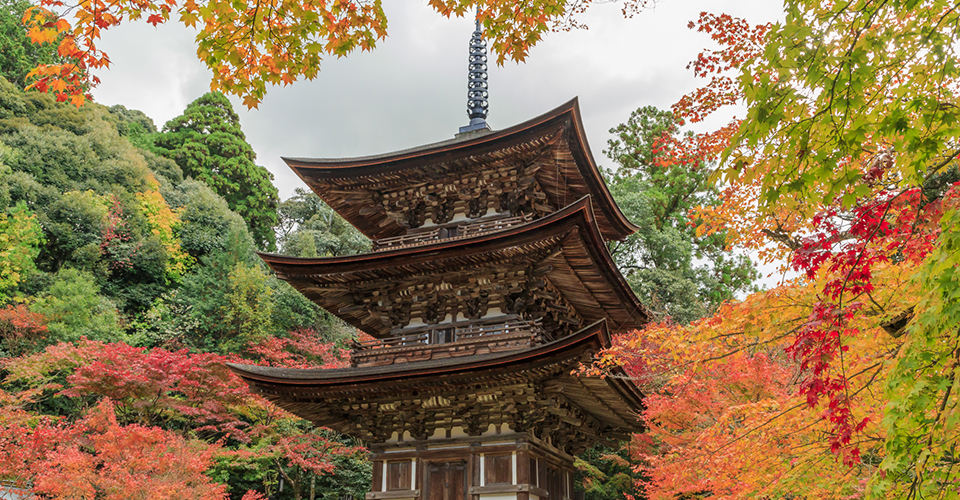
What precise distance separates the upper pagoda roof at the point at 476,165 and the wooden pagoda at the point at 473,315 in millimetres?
30

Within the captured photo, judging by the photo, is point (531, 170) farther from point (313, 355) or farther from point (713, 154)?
point (313, 355)

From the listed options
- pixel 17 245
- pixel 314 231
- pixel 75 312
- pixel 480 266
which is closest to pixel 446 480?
pixel 480 266

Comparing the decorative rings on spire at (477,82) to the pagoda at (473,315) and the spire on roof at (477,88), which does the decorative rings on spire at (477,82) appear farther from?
the pagoda at (473,315)

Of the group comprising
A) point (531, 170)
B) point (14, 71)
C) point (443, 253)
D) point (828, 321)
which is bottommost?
point (828, 321)

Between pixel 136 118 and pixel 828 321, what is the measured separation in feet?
170

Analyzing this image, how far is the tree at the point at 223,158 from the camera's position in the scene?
39.1 meters

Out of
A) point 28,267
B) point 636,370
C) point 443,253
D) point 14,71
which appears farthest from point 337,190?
point 14,71

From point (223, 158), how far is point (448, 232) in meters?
34.0

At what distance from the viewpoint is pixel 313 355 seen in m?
25.0

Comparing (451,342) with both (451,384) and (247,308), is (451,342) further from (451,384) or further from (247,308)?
(247,308)

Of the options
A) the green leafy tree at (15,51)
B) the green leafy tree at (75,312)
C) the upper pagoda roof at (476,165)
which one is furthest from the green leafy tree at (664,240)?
the green leafy tree at (15,51)

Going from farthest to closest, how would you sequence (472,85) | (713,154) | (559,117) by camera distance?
1. (472,85)
2. (559,117)
3. (713,154)

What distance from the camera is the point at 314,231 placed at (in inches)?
1409

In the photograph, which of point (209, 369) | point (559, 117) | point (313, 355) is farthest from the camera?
point (313, 355)
